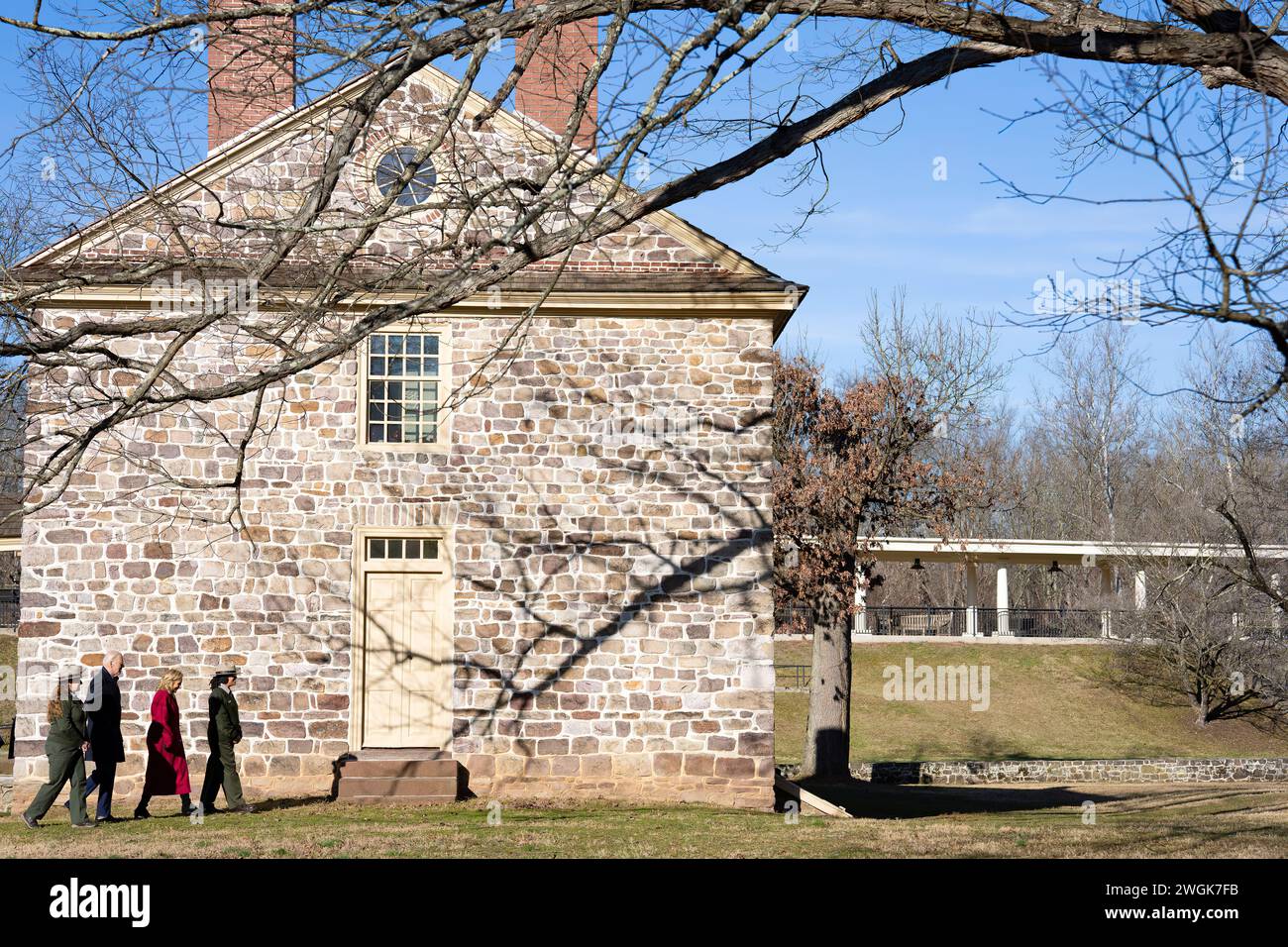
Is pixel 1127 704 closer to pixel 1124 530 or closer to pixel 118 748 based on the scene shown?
pixel 1124 530

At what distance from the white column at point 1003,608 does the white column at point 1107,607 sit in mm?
3194

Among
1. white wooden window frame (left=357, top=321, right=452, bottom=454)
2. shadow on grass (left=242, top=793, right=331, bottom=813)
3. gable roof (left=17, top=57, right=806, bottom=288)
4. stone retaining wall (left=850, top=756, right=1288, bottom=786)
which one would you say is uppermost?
gable roof (left=17, top=57, right=806, bottom=288)

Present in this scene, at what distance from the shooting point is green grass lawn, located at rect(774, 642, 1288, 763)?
32.1m

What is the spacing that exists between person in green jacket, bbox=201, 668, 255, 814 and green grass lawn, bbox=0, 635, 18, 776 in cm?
448

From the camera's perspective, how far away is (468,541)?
14.6 metres

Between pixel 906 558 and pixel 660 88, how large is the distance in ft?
115

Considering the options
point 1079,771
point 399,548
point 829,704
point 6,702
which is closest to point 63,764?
point 399,548

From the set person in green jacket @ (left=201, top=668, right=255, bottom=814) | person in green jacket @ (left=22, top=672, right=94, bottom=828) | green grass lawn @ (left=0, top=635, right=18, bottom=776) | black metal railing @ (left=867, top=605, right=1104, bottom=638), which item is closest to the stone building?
person in green jacket @ (left=201, top=668, right=255, bottom=814)

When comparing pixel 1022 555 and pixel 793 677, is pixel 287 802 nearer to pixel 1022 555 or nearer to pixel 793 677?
pixel 793 677

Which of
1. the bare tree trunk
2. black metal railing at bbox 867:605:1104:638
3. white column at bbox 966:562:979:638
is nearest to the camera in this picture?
the bare tree trunk

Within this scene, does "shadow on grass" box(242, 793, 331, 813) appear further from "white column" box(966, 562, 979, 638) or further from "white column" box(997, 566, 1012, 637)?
"white column" box(997, 566, 1012, 637)

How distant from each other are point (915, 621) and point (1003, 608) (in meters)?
5.77

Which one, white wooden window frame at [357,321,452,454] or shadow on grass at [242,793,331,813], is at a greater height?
white wooden window frame at [357,321,452,454]
